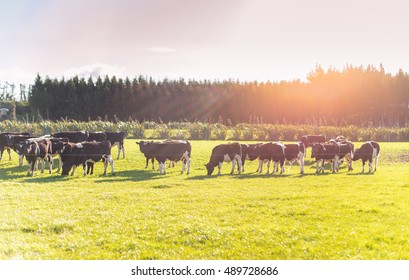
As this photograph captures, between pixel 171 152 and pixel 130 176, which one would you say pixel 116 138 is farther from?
pixel 130 176

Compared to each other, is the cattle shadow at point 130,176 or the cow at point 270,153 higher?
the cow at point 270,153

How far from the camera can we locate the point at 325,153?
20641 mm

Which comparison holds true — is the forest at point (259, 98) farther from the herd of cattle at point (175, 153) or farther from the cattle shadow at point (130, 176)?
the cattle shadow at point (130, 176)

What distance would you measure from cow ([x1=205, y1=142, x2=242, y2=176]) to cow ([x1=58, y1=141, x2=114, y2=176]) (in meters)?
4.46

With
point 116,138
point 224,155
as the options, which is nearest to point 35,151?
point 116,138

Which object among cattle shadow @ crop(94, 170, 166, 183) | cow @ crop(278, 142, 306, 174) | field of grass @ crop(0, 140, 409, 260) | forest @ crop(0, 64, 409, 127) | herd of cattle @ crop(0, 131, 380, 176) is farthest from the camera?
forest @ crop(0, 64, 409, 127)

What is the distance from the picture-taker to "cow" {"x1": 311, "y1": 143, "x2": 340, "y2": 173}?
67.2 feet

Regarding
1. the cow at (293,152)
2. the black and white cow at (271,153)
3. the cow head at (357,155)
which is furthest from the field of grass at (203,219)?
the cow head at (357,155)

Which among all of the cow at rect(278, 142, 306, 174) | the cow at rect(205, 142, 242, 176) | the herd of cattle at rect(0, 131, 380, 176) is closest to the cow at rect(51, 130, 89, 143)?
the herd of cattle at rect(0, 131, 380, 176)

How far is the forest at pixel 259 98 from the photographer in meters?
23.8

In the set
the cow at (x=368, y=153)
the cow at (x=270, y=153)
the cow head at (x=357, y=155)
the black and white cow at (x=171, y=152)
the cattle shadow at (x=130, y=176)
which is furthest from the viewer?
the cow head at (x=357, y=155)

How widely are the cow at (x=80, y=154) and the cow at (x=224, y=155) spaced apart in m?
4.46

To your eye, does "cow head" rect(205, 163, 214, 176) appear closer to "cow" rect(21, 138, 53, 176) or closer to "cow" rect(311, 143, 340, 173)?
"cow" rect(311, 143, 340, 173)

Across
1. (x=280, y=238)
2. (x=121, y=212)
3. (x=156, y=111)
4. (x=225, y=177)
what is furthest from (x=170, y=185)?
(x=156, y=111)
